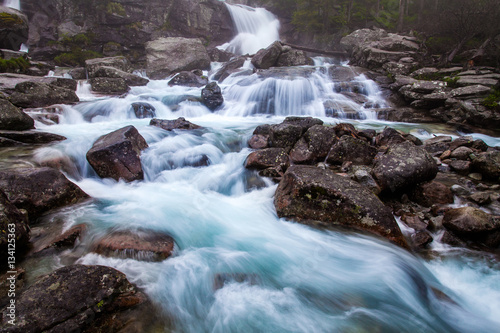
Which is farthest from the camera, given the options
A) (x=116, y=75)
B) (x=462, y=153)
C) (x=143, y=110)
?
(x=116, y=75)

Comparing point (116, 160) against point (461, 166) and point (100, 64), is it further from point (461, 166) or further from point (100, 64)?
point (100, 64)

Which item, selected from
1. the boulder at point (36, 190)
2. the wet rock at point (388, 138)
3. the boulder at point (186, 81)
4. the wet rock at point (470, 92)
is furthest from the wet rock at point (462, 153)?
the boulder at point (186, 81)

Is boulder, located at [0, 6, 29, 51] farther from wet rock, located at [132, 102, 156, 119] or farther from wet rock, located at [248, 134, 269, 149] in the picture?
wet rock, located at [248, 134, 269, 149]

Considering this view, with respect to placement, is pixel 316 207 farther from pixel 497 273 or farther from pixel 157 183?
pixel 157 183

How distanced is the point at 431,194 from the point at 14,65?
65.7 feet

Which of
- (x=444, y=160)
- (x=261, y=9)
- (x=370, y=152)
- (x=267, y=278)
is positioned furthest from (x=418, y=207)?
(x=261, y=9)

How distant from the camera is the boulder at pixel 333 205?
4043 millimetres

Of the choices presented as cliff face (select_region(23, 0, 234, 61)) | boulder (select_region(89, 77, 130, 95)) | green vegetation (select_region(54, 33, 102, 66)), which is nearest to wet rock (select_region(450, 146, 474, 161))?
boulder (select_region(89, 77, 130, 95))

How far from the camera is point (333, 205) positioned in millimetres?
4262

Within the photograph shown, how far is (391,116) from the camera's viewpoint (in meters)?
11.6

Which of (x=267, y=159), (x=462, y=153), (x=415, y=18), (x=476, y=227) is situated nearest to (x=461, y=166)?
(x=462, y=153)

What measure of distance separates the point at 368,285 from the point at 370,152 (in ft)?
13.3

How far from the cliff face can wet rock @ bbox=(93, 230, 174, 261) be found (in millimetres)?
24047

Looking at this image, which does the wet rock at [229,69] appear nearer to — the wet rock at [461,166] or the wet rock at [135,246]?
the wet rock at [461,166]
